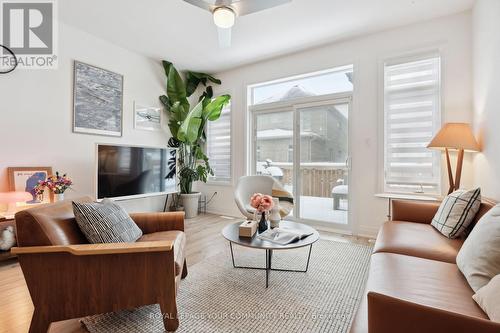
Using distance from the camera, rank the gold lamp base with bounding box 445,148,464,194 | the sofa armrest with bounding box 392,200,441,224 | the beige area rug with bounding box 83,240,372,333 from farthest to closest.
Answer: the gold lamp base with bounding box 445,148,464,194 → the sofa armrest with bounding box 392,200,441,224 → the beige area rug with bounding box 83,240,372,333

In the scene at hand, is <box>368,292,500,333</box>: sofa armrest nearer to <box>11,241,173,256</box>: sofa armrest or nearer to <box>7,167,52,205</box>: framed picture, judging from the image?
<box>11,241,173,256</box>: sofa armrest

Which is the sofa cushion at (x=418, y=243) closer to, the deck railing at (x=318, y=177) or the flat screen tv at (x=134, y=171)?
the deck railing at (x=318, y=177)

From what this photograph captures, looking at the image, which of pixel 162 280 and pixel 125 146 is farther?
pixel 125 146

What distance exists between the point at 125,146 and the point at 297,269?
266 cm

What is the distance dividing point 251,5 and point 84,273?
7.20 feet

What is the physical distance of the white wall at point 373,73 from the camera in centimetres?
276

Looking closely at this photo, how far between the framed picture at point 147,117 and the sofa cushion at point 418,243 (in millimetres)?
3686

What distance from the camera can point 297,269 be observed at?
2234 millimetres

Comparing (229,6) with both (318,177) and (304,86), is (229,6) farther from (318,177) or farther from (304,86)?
(318,177)

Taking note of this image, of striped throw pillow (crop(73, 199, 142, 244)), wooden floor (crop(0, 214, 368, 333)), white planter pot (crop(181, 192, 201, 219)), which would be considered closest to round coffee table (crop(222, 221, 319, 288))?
wooden floor (crop(0, 214, 368, 333))

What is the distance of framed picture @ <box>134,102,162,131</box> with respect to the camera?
391 centimetres

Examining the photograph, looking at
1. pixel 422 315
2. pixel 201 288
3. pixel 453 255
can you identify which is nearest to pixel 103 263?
pixel 201 288

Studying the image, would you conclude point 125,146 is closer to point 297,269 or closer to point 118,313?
point 118,313

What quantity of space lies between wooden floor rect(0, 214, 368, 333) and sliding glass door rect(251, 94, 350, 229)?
0.46 m
